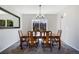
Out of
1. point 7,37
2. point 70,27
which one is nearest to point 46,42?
point 70,27

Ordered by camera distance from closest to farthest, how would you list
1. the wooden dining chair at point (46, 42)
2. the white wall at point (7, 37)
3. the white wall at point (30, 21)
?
the white wall at point (30, 21)
the white wall at point (7, 37)
the wooden dining chair at point (46, 42)

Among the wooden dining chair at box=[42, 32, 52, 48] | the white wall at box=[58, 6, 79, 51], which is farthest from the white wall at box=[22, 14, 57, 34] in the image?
the wooden dining chair at box=[42, 32, 52, 48]

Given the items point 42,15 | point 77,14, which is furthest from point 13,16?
point 77,14

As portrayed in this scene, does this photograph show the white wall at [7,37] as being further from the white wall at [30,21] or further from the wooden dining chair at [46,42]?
the wooden dining chair at [46,42]

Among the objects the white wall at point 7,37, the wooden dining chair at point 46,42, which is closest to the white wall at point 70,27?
the wooden dining chair at point 46,42

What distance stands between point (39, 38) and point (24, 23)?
108 centimetres

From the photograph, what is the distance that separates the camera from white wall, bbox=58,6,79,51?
326 cm

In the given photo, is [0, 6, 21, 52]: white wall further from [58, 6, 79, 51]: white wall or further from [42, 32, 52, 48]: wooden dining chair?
[58, 6, 79, 51]: white wall

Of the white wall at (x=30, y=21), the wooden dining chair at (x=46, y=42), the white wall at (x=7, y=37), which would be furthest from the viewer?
the wooden dining chair at (x=46, y=42)

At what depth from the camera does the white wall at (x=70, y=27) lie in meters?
3.26

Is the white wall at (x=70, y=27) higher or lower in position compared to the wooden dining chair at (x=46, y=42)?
higher

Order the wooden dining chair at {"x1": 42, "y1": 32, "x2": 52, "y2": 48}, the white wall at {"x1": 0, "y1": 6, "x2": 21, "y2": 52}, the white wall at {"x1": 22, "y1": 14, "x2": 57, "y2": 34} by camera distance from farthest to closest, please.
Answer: the wooden dining chair at {"x1": 42, "y1": 32, "x2": 52, "y2": 48} < the white wall at {"x1": 0, "y1": 6, "x2": 21, "y2": 52} < the white wall at {"x1": 22, "y1": 14, "x2": 57, "y2": 34}

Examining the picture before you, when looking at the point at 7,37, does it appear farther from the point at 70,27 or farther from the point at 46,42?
the point at 70,27

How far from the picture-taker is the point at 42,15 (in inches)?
129
